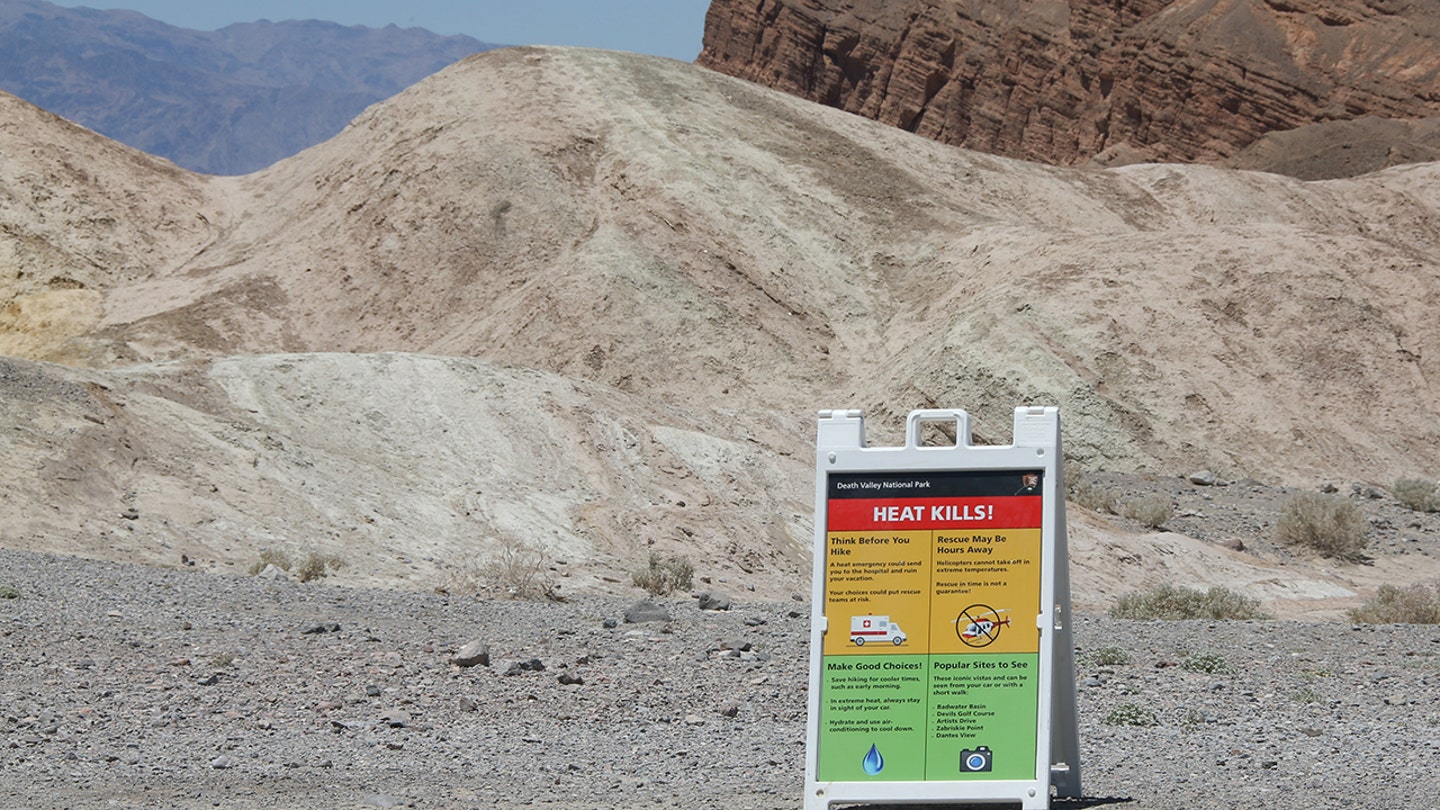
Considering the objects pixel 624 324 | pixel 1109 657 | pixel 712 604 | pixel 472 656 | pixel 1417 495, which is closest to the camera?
pixel 472 656

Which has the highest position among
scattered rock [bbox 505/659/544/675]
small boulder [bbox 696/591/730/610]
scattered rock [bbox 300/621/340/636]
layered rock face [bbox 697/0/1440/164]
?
layered rock face [bbox 697/0/1440/164]

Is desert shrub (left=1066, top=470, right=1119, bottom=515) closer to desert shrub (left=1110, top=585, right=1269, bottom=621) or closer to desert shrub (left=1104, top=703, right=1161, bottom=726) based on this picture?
desert shrub (left=1110, top=585, right=1269, bottom=621)

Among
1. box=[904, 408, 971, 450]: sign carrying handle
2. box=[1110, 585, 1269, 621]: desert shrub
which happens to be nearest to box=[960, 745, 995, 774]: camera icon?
box=[904, 408, 971, 450]: sign carrying handle

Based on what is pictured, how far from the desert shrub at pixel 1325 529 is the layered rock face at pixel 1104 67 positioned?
38.3m

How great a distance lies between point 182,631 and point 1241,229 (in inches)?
1042

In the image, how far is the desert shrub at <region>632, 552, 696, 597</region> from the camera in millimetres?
16781

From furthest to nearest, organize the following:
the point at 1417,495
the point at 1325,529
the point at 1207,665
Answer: the point at 1417,495 → the point at 1325,529 → the point at 1207,665

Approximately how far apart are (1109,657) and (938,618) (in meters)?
4.71

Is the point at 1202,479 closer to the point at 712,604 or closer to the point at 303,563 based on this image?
the point at 712,604

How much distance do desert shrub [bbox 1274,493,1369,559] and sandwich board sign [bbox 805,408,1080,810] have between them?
18.4 metres

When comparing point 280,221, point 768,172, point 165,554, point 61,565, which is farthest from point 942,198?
point 61,565

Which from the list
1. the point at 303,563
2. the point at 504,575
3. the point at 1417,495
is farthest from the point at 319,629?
the point at 1417,495

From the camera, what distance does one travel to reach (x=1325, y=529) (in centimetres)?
2352

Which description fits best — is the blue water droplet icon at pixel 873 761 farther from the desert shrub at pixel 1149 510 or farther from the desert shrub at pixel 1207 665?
the desert shrub at pixel 1149 510
